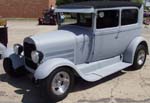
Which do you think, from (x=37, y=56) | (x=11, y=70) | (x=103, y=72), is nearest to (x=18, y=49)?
(x=11, y=70)

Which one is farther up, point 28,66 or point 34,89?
point 28,66

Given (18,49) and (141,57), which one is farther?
(141,57)

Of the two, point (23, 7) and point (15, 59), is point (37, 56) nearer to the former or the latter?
point (15, 59)

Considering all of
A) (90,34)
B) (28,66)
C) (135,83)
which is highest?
(90,34)

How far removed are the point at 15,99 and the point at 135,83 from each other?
2.89 metres

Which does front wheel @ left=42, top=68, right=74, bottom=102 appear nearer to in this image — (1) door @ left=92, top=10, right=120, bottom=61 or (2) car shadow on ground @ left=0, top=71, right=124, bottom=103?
(2) car shadow on ground @ left=0, top=71, right=124, bottom=103

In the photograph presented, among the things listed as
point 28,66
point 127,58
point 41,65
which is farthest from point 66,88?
point 127,58

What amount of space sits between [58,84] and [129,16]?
308 centimetres

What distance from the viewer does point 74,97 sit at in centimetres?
678

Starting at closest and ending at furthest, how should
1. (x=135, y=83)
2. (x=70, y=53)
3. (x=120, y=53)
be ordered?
(x=70, y=53) < (x=135, y=83) < (x=120, y=53)

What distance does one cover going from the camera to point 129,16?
859 cm

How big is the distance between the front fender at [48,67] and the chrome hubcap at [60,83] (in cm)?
20

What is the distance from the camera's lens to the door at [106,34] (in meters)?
7.68

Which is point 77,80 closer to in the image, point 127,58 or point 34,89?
point 34,89
